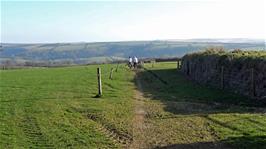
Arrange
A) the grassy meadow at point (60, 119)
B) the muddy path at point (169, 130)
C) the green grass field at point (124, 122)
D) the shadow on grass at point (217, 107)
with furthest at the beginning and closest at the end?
1. the grassy meadow at point (60, 119)
2. the green grass field at point (124, 122)
3. the muddy path at point (169, 130)
4. the shadow on grass at point (217, 107)

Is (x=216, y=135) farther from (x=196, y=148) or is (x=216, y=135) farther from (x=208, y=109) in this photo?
(x=208, y=109)

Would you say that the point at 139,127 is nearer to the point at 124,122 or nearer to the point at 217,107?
the point at 124,122

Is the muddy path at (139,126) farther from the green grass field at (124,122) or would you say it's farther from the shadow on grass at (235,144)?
the shadow on grass at (235,144)

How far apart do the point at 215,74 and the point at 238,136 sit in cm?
2188

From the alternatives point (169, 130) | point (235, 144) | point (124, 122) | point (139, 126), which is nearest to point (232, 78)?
point (124, 122)

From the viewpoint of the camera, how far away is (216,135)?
15117 mm

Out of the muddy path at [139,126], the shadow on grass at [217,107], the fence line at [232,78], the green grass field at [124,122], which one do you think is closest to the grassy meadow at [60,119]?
the green grass field at [124,122]

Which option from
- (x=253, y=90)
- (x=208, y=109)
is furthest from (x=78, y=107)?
(x=253, y=90)

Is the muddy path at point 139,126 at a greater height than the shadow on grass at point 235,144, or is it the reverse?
the shadow on grass at point 235,144

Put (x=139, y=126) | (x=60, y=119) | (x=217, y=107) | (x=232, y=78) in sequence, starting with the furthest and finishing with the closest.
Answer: (x=232, y=78) → (x=217, y=107) → (x=60, y=119) → (x=139, y=126)

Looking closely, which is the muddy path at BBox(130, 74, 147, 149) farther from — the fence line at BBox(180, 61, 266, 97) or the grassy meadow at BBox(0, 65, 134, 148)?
the fence line at BBox(180, 61, 266, 97)

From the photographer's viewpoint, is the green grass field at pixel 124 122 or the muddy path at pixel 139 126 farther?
the green grass field at pixel 124 122

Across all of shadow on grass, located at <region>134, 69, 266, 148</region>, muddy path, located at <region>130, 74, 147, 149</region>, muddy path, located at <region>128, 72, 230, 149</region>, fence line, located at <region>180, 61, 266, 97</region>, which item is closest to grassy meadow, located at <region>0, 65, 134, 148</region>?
muddy path, located at <region>130, 74, 147, 149</region>

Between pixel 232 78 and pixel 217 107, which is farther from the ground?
pixel 232 78
